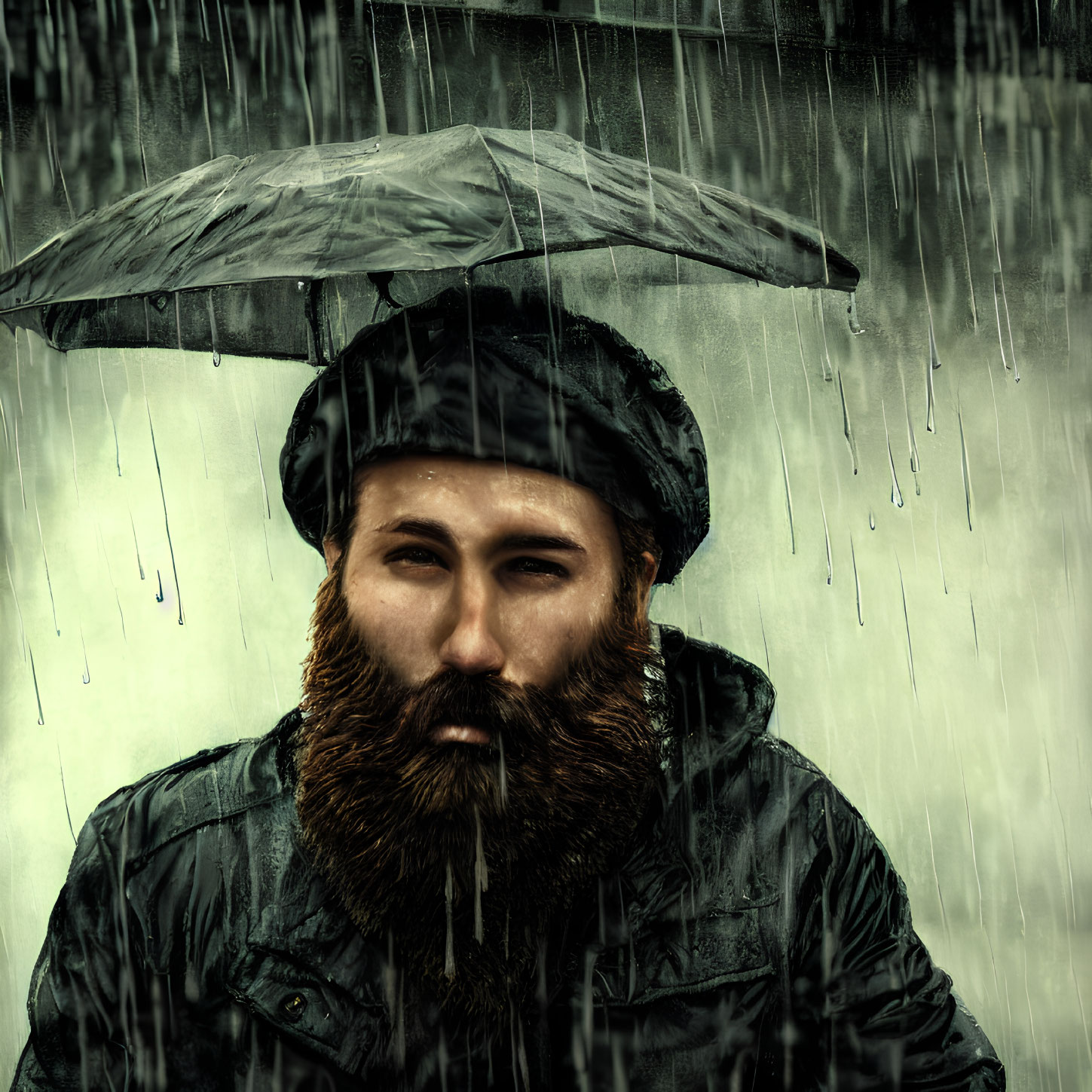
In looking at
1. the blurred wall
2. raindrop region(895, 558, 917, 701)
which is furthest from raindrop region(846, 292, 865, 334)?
raindrop region(895, 558, 917, 701)

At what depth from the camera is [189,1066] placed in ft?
7.77

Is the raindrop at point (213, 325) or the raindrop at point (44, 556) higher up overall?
the raindrop at point (213, 325)

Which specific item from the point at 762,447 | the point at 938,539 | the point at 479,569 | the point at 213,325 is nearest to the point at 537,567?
the point at 479,569

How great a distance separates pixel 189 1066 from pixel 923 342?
147 inches

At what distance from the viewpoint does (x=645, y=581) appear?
2539 mm

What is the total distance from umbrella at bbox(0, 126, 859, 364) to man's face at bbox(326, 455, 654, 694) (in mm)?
523

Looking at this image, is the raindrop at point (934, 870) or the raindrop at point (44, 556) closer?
the raindrop at point (44, 556)

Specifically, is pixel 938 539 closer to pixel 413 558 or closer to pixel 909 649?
pixel 909 649

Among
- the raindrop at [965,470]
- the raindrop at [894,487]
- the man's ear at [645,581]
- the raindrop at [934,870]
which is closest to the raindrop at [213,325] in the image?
the man's ear at [645,581]

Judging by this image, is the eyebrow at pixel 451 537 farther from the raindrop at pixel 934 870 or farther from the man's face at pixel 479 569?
the raindrop at pixel 934 870

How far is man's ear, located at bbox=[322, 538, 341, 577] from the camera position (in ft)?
8.20

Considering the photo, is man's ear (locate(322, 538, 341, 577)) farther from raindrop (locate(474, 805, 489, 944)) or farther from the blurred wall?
the blurred wall

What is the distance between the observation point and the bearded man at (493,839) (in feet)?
7.45

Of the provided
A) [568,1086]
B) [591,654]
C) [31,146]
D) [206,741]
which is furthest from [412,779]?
[31,146]
